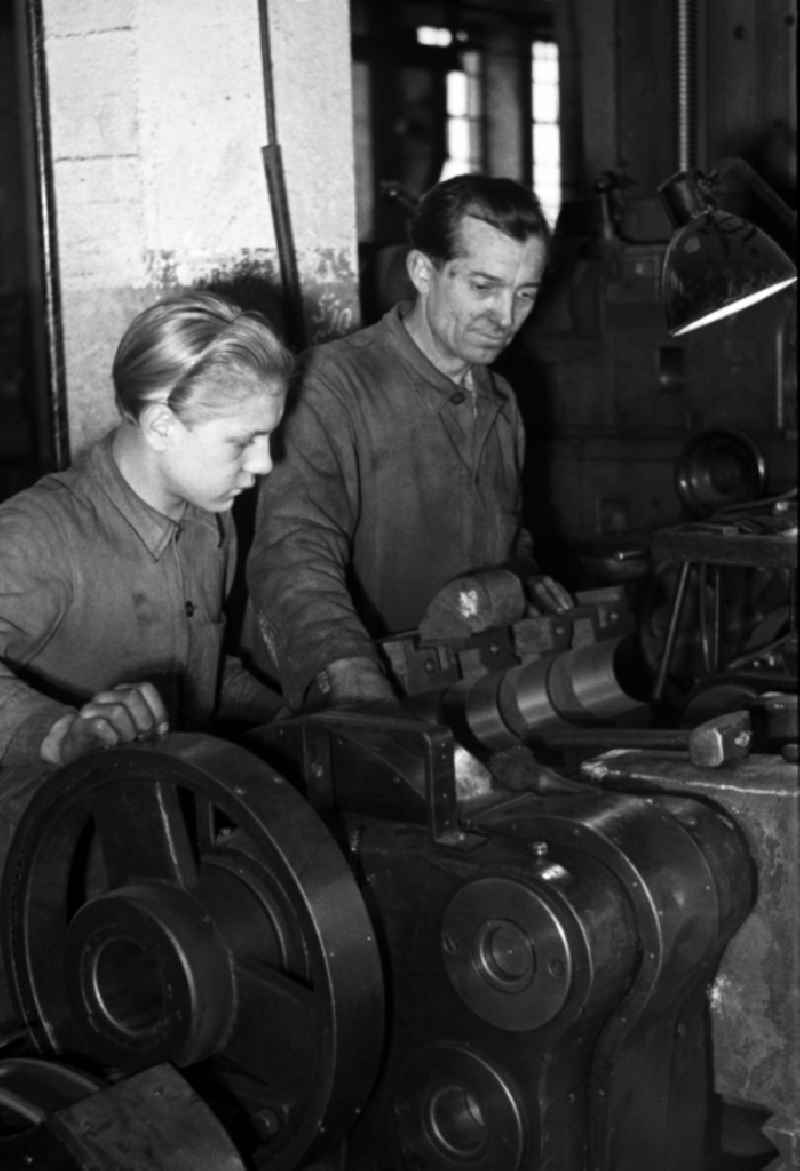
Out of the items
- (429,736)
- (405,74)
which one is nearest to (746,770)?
(429,736)

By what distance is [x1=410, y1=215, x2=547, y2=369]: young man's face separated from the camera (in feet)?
7.47

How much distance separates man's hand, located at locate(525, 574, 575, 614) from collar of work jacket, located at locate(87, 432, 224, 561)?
0.56 metres

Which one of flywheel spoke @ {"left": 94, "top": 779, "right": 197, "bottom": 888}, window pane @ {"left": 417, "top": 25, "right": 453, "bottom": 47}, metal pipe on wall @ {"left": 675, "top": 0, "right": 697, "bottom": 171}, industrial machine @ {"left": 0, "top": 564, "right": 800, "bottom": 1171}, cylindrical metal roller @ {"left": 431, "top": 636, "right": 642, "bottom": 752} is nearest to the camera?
industrial machine @ {"left": 0, "top": 564, "right": 800, "bottom": 1171}

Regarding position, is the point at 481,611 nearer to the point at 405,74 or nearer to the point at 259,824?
A: the point at 259,824

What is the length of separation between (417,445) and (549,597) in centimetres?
38

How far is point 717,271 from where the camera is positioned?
2.50 meters

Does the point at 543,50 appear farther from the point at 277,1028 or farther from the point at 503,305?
the point at 277,1028

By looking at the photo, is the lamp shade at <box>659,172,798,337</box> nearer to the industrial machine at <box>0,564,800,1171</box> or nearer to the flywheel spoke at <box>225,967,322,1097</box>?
the industrial machine at <box>0,564,800,1171</box>

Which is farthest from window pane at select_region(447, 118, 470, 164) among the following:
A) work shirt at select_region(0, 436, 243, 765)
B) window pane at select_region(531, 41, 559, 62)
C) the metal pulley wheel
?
the metal pulley wheel

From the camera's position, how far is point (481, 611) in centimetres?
205

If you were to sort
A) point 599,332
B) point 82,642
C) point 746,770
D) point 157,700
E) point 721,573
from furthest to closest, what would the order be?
point 599,332 < point 721,573 < point 82,642 < point 746,770 < point 157,700

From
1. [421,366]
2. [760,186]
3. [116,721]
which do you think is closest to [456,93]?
[760,186]

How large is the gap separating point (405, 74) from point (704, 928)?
25.7 ft

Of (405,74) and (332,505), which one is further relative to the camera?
(405,74)
